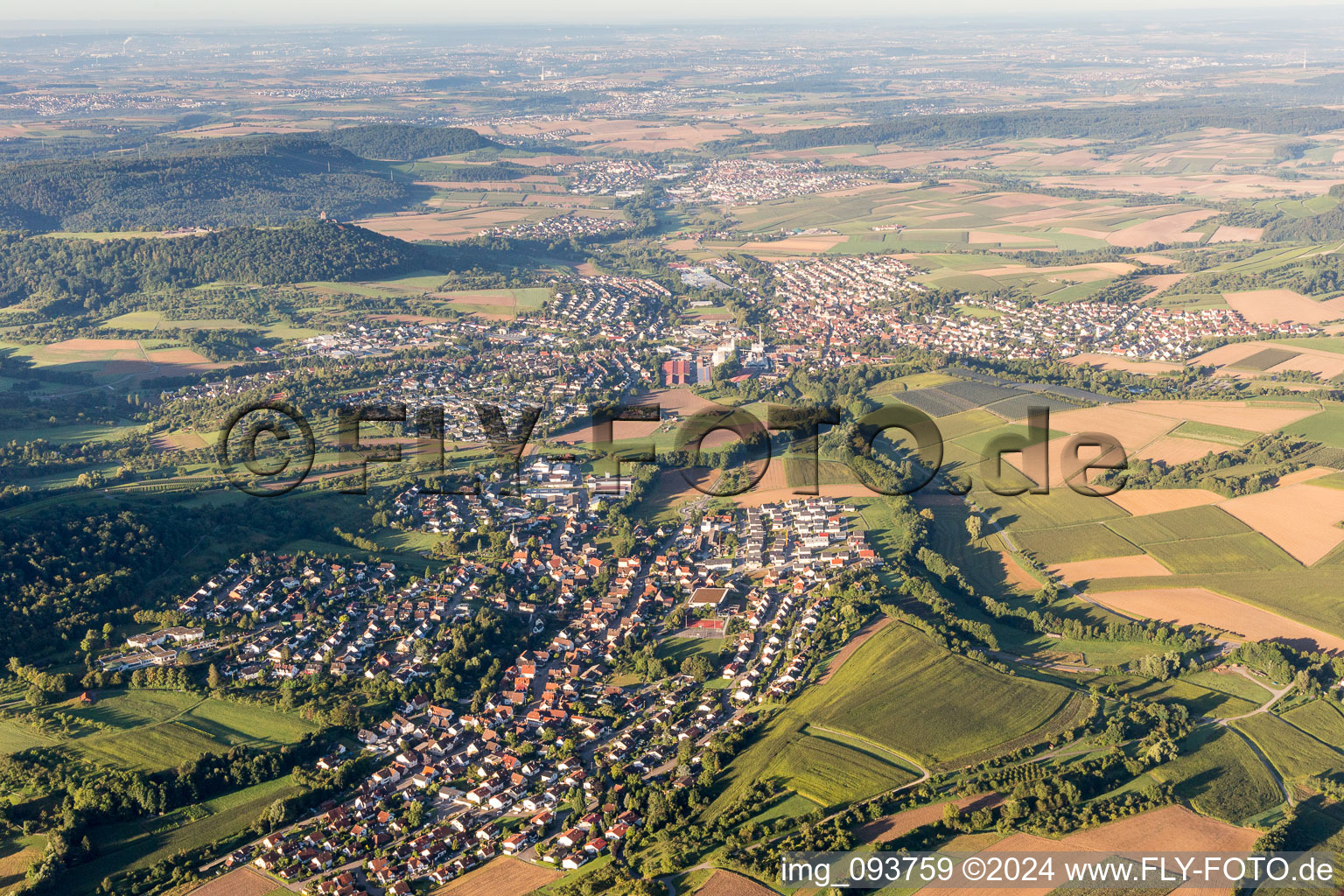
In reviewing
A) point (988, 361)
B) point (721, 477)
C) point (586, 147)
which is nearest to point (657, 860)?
point (721, 477)

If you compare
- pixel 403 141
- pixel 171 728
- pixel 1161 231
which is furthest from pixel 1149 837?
pixel 403 141

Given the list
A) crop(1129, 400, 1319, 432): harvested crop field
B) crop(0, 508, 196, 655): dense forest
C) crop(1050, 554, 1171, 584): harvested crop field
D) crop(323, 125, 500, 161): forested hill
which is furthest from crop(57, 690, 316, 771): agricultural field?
crop(323, 125, 500, 161): forested hill

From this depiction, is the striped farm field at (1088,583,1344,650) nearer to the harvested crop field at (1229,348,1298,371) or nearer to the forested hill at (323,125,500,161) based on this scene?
the harvested crop field at (1229,348,1298,371)

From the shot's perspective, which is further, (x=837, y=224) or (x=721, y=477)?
(x=837, y=224)

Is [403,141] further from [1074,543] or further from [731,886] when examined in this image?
[731,886]

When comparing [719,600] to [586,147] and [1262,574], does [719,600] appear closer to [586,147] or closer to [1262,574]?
[1262,574]

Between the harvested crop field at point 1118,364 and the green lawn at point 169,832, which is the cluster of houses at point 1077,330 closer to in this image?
the harvested crop field at point 1118,364
